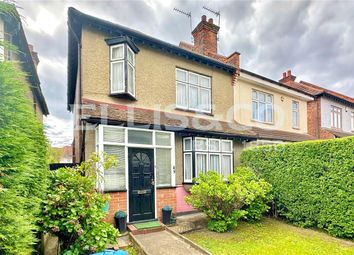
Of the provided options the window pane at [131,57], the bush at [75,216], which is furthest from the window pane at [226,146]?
the bush at [75,216]

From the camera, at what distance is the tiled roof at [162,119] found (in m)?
7.50

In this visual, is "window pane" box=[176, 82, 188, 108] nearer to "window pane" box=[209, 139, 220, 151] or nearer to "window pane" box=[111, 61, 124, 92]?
"window pane" box=[209, 139, 220, 151]

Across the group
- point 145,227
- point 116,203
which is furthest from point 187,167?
point 116,203

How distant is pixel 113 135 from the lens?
754 cm

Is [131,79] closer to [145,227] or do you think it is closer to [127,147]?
[127,147]

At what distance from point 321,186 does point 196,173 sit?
4626 mm

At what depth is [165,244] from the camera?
6.02 meters

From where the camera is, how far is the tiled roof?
750 cm

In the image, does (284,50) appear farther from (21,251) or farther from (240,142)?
(21,251)

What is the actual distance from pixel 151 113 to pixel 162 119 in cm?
55

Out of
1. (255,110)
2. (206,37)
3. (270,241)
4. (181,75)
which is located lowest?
(270,241)

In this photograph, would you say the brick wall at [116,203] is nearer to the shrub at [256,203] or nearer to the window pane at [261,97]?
the shrub at [256,203]

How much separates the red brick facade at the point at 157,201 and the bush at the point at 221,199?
872mm

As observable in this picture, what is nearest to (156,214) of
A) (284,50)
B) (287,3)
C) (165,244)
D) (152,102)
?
(165,244)
